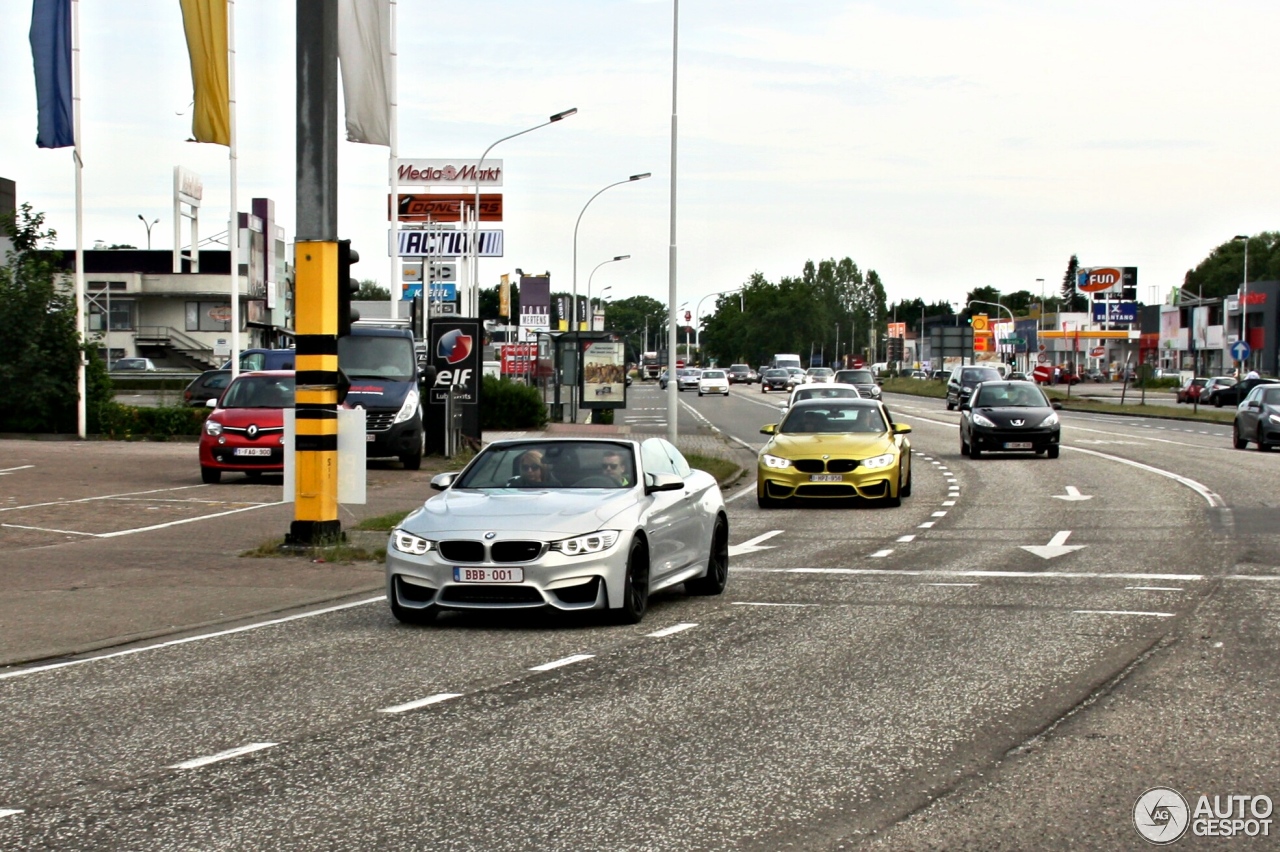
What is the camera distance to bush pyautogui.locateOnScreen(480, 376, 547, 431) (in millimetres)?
40969

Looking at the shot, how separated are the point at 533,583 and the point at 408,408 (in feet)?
55.7

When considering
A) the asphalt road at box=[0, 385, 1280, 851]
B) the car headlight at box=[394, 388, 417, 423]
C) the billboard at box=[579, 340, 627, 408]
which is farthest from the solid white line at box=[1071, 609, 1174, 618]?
the billboard at box=[579, 340, 627, 408]

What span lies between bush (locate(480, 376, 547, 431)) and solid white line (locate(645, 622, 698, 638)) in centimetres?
3012

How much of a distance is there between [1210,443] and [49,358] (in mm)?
27763

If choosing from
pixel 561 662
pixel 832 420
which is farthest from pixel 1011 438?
pixel 561 662

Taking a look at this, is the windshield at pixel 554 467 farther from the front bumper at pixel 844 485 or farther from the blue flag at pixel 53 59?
the blue flag at pixel 53 59

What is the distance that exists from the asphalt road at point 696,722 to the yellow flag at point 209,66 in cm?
2227

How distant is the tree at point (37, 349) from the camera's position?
3438 cm

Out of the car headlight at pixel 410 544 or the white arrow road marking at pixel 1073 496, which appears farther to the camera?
the white arrow road marking at pixel 1073 496

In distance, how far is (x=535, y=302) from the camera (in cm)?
5525

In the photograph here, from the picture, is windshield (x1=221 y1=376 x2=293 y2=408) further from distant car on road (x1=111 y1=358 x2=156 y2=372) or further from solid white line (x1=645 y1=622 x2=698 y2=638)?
distant car on road (x1=111 y1=358 x2=156 y2=372)

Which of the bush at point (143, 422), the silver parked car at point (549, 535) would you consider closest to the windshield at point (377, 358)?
the bush at point (143, 422)

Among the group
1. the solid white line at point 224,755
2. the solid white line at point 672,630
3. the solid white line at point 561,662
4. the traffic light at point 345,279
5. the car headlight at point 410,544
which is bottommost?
the solid white line at point 672,630

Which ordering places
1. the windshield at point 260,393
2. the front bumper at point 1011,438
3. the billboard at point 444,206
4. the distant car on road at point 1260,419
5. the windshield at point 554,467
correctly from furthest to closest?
the billboard at point 444,206
the distant car on road at point 1260,419
the front bumper at point 1011,438
the windshield at point 260,393
the windshield at point 554,467
